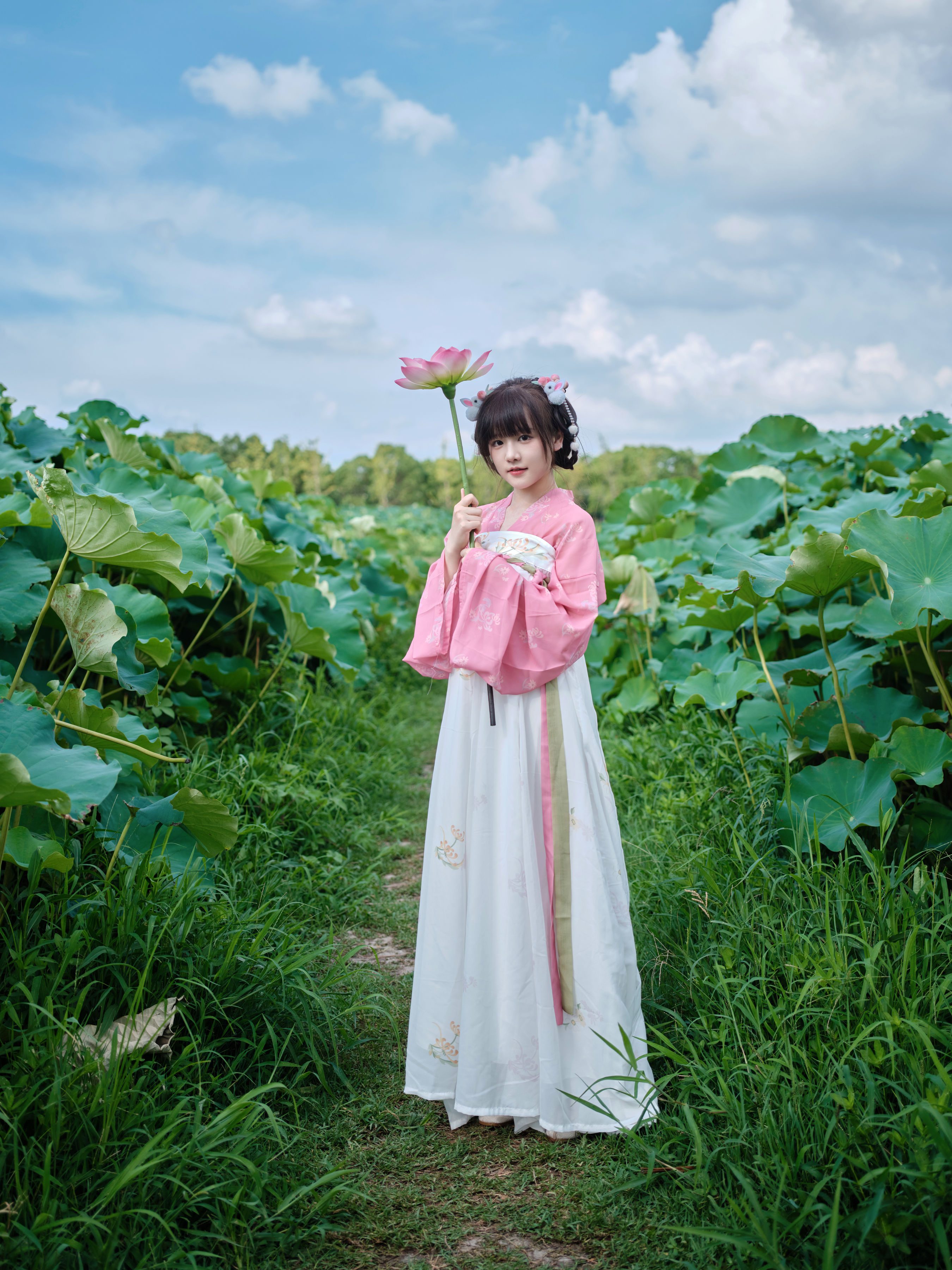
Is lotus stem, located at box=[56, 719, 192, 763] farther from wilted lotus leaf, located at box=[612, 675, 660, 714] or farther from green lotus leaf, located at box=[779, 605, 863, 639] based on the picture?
wilted lotus leaf, located at box=[612, 675, 660, 714]

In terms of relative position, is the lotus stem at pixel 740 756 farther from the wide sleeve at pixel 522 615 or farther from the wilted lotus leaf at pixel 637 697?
the wide sleeve at pixel 522 615

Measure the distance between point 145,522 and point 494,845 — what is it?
1708mm

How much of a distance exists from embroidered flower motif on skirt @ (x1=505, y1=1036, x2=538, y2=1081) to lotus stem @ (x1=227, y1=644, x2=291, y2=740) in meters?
2.00

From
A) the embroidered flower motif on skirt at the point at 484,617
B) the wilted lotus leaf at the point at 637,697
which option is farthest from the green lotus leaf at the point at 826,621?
the embroidered flower motif on skirt at the point at 484,617

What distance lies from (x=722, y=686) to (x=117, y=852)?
2.08 metres

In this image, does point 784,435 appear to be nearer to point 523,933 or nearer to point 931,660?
point 931,660

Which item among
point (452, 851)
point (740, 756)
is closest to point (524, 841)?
point (452, 851)

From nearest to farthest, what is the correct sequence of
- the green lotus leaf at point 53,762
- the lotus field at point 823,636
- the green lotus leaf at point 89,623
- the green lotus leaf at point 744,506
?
the green lotus leaf at point 53,762 → the green lotus leaf at point 89,623 → the lotus field at point 823,636 → the green lotus leaf at point 744,506

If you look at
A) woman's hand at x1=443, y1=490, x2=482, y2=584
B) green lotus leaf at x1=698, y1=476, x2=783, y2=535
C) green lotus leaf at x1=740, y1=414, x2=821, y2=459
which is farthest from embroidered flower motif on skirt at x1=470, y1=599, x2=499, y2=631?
green lotus leaf at x1=740, y1=414, x2=821, y2=459

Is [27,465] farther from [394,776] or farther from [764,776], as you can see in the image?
[764,776]

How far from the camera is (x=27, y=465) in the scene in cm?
327

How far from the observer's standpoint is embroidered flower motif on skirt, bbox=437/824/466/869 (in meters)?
1.92

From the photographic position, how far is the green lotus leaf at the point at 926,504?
2.53 meters

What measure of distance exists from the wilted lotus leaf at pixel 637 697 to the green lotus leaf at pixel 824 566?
1.79 m
